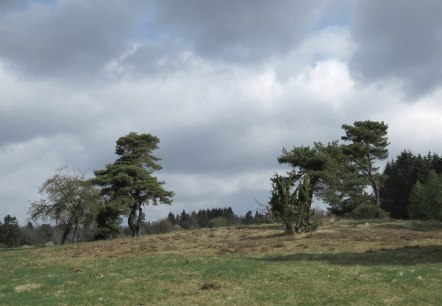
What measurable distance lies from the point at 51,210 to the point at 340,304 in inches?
1807

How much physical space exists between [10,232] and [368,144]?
97.8m

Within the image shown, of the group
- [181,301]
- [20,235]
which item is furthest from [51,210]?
[20,235]

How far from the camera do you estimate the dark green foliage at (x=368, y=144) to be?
67.2m

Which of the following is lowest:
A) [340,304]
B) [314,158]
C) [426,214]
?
[340,304]

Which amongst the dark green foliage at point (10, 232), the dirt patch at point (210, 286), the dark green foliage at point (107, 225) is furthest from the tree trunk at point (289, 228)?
the dark green foliage at point (10, 232)

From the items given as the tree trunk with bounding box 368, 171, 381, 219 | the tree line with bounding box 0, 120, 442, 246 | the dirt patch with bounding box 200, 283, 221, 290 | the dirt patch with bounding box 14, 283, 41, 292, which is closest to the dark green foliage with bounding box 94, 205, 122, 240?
the tree line with bounding box 0, 120, 442, 246

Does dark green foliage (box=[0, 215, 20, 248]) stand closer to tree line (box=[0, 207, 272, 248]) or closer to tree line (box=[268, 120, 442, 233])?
tree line (box=[0, 207, 272, 248])

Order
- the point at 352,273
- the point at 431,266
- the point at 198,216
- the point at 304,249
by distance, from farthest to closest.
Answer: the point at 198,216, the point at 304,249, the point at 431,266, the point at 352,273

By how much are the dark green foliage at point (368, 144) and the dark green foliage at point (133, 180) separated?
26.7 meters

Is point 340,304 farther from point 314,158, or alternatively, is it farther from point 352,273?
point 314,158

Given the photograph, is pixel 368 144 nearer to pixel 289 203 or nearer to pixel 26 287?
pixel 289 203

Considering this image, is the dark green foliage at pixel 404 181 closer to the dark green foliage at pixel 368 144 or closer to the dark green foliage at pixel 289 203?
the dark green foliage at pixel 368 144

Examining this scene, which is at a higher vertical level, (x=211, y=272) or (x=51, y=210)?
(x=51, y=210)

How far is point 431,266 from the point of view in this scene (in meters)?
18.9
